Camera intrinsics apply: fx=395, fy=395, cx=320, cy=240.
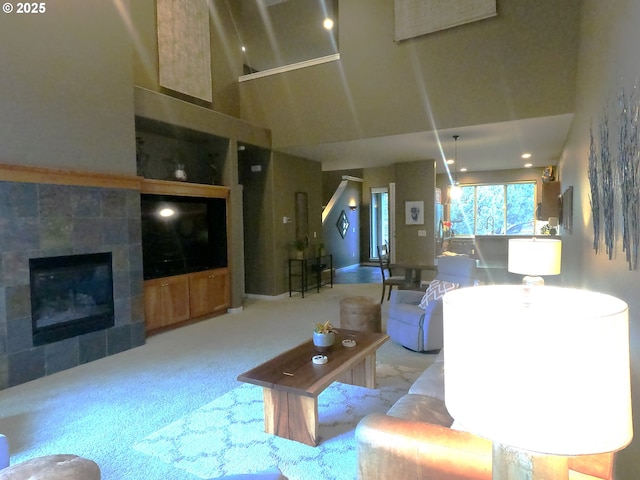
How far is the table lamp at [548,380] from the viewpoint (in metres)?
0.75

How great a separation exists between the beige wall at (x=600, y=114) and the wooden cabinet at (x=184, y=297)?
15.5 ft

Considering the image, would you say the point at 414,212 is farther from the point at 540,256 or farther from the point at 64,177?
the point at 64,177

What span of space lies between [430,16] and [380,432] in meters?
5.72

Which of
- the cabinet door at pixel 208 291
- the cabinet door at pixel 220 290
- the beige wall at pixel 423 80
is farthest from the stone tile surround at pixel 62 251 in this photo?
the beige wall at pixel 423 80

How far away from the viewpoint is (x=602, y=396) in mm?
760

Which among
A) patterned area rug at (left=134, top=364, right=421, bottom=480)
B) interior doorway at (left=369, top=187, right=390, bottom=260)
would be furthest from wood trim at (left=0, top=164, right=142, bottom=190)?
interior doorway at (left=369, top=187, right=390, bottom=260)

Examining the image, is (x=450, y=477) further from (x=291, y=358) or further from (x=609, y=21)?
(x=609, y=21)

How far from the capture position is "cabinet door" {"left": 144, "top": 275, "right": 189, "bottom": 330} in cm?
504

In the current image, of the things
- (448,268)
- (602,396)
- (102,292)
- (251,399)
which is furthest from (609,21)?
(102,292)

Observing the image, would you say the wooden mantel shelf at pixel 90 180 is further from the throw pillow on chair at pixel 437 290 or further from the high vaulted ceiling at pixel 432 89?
the throw pillow on chair at pixel 437 290

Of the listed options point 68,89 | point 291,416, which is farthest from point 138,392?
point 68,89

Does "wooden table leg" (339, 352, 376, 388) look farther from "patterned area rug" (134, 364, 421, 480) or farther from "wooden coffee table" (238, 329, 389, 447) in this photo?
"wooden coffee table" (238, 329, 389, 447)

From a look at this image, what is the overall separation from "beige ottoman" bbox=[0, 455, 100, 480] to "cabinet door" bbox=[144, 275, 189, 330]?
3959mm

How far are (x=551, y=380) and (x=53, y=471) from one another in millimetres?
1357
